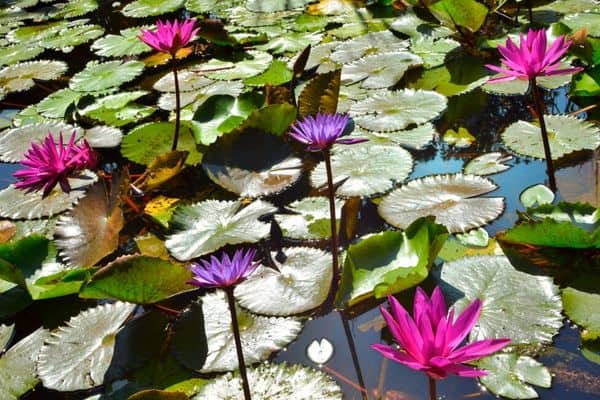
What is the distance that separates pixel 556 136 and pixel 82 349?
4.79 feet

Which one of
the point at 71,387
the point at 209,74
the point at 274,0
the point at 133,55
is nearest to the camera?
the point at 71,387

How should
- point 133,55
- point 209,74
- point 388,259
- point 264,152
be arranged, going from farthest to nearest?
point 133,55 < point 209,74 < point 264,152 < point 388,259

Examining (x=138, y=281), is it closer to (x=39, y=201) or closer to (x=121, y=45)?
(x=39, y=201)

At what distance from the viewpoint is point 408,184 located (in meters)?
1.79

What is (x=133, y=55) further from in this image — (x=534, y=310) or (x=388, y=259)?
(x=534, y=310)

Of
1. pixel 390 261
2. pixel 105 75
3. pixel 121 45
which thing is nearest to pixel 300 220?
pixel 390 261

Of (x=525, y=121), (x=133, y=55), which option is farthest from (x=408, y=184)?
(x=133, y=55)

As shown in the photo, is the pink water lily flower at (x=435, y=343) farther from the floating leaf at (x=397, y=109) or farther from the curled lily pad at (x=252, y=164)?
the floating leaf at (x=397, y=109)

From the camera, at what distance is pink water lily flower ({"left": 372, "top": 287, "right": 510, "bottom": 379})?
2.56 feet

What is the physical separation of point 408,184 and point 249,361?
733mm

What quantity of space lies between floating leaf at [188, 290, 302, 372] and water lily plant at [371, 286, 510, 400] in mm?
570

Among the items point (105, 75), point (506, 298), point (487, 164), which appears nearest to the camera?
point (506, 298)

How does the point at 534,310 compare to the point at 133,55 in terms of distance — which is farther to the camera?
the point at 133,55

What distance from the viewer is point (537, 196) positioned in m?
1.67
